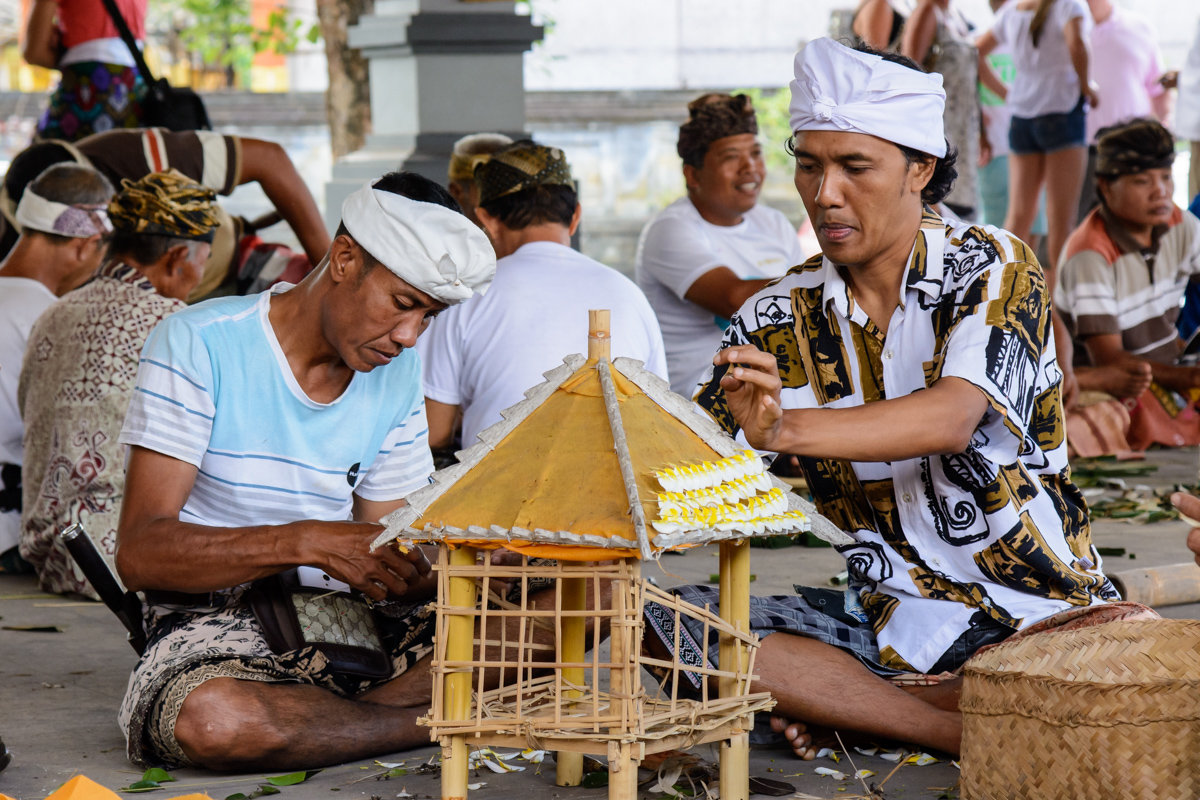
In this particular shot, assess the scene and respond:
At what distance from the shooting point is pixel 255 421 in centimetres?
326

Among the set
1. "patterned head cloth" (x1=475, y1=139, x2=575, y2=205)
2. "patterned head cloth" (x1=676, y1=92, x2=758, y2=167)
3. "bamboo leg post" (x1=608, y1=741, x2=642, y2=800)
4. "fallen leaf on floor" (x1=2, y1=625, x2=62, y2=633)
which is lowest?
"fallen leaf on floor" (x1=2, y1=625, x2=62, y2=633)

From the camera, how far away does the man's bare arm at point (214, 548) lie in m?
2.99

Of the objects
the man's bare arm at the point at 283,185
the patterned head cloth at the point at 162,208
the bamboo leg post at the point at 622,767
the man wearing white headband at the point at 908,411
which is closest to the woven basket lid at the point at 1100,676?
the man wearing white headband at the point at 908,411

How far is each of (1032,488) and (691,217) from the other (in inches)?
141

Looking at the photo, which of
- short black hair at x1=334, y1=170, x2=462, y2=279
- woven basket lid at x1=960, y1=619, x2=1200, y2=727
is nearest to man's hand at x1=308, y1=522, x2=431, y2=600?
short black hair at x1=334, y1=170, x2=462, y2=279

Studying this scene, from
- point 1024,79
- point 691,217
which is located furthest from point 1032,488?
point 1024,79

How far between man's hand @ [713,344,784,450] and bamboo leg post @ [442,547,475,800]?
0.57m

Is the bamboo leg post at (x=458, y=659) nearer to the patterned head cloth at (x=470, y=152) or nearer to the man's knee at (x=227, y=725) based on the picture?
the man's knee at (x=227, y=725)

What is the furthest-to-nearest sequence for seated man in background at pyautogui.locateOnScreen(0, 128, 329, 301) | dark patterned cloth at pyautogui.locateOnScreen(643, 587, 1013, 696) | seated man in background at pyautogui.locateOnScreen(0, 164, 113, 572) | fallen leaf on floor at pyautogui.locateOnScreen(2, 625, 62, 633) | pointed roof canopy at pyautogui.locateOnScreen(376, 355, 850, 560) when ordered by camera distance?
seated man in background at pyautogui.locateOnScreen(0, 128, 329, 301) → seated man in background at pyautogui.locateOnScreen(0, 164, 113, 572) → fallen leaf on floor at pyautogui.locateOnScreen(2, 625, 62, 633) → dark patterned cloth at pyautogui.locateOnScreen(643, 587, 1013, 696) → pointed roof canopy at pyautogui.locateOnScreen(376, 355, 850, 560)

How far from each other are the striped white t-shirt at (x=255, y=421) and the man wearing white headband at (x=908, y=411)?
77 cm

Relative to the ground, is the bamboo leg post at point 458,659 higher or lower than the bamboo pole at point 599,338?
lower

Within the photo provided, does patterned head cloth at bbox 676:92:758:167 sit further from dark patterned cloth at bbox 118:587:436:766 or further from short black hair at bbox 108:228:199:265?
dark patterned cloth at bbox 118:587:436:766

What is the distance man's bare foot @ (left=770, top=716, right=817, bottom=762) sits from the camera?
3.37 metres

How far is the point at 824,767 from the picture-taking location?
3.30 meters
